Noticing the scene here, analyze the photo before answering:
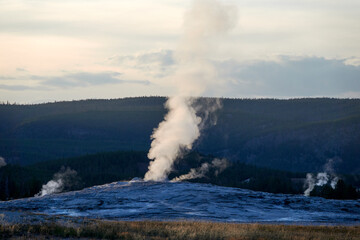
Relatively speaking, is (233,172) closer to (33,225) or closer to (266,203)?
(266,203)

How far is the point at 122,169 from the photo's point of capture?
171 m

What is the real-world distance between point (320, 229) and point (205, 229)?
1054 cm

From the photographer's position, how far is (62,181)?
141 m

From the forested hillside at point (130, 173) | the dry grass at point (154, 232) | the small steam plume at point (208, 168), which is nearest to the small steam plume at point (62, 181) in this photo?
the forested hillside at point (130, 173)

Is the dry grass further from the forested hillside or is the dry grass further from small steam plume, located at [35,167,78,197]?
small steam plume, located at [35,167,78,197]

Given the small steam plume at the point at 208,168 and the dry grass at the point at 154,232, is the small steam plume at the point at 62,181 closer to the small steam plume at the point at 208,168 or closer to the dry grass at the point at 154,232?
the small steam plume at the point at 208,168

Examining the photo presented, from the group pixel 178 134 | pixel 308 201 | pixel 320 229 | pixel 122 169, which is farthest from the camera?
pixel 122 169

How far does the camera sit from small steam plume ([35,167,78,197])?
12166 centimetres

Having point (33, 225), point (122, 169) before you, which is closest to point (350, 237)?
point (33, 225)

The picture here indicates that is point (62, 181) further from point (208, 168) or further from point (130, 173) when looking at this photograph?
point (208, 168)

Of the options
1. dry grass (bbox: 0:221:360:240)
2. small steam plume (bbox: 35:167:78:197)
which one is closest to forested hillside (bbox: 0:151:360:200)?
small steam plume (bbox: 35:167:78:197)

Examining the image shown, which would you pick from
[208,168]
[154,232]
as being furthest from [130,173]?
[154,232]

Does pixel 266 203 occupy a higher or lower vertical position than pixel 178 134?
lower

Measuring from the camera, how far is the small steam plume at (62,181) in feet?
399
